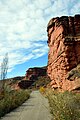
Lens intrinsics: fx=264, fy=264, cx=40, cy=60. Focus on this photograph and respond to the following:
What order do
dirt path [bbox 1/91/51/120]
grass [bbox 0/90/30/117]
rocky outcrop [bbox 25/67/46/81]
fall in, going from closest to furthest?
dirt path [bbox 1/91/51/120] → grass [bbox 0/90/30/117] → rocky outcrop [bbox 25/67/46/81]

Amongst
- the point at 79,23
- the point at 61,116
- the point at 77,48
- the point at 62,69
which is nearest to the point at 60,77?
the point at 62,69

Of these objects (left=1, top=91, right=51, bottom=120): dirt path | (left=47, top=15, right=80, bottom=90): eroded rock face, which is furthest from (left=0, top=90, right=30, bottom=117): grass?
(left=47, top=15, right=80, bottom=90): eroded rock face

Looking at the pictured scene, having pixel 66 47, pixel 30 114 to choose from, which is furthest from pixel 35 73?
pixel 30 114

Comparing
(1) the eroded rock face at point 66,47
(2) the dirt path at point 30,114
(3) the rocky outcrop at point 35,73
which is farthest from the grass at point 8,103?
(3) the rocky outcrop at point 35,73

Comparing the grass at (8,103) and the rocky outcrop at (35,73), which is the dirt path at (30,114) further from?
the rocky outcrop at (35,73)

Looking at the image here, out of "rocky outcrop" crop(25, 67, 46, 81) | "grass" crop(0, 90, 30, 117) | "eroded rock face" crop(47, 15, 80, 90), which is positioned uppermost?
"rocky outcrop" crop(25, 67, 46, 81)

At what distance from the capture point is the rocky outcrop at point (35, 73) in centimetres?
14412

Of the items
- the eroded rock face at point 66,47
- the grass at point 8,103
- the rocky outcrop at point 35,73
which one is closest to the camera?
the grass at point 8,103

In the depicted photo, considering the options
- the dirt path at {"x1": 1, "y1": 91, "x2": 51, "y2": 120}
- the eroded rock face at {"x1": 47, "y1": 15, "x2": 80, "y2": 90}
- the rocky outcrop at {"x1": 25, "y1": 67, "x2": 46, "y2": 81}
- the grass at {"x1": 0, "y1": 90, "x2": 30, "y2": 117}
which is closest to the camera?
the dirt path at {"x1": 1, "y1": 91, "x2": 51, "y2": 120}

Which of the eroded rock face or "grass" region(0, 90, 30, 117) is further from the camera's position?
the eroded rock face

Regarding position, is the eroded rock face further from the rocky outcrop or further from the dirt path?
the rocky outcrop

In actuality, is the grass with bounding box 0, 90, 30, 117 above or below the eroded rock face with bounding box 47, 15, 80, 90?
below

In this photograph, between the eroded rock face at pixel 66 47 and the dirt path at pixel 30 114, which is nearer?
the dirt path at pixel 30 114

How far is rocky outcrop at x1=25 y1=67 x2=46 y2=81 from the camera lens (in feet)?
473
